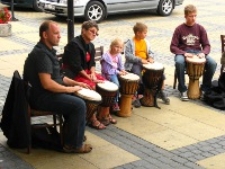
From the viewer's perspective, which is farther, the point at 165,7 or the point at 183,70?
the point at 165,7

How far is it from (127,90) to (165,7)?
10654 millimetres

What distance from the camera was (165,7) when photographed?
55.7ft

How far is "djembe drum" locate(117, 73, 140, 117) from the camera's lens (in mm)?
→ 6762

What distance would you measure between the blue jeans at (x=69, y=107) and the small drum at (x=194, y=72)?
2.84 meters

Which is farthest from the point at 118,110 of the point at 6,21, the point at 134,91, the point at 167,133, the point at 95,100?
the point at 6,21

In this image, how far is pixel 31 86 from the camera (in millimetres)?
5508

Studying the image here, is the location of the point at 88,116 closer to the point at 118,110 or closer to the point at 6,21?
the point at 118,110

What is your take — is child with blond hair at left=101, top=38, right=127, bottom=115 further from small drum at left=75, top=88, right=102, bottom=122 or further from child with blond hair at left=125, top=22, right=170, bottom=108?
small drum at left=75, top=88, right=102, bottom=122

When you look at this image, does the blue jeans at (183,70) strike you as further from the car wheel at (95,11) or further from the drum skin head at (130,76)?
the car wheel at (95,11)

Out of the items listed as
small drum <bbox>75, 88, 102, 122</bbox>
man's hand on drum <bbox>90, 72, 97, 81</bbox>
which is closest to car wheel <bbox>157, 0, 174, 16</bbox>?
man's hand on drum <bbox>90, 72, 97, 81</bbox>

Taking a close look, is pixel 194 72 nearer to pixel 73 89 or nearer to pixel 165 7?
pixel 73 89

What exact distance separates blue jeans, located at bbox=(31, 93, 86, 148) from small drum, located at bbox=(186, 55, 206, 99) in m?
2.84

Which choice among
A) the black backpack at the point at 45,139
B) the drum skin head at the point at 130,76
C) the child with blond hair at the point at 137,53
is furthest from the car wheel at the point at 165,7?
the black backpack at the point at 45,139

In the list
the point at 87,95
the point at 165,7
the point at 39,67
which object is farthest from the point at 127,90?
the point at 165,7
